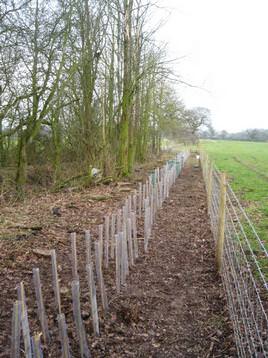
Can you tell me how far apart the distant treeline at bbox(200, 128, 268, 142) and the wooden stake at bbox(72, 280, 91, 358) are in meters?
63.0

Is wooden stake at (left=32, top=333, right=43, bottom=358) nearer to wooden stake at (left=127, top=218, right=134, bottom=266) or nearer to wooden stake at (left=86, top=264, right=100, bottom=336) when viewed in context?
wooden stake at (left=86, top=264, right=100, bottom=336)

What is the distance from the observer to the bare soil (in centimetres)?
279

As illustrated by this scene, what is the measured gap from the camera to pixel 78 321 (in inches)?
94.8

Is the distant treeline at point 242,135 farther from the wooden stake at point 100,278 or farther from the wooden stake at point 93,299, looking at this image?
the wooden stake at point 93,299

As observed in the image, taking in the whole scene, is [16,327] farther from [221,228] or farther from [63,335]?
[221,228]

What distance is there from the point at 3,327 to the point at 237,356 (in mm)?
1936

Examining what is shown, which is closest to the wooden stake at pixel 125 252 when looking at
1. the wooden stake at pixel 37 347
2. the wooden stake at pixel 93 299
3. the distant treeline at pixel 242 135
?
the wooden stake at pixel 93 299

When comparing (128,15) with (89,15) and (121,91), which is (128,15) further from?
(121,91)

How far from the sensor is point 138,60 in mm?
12289

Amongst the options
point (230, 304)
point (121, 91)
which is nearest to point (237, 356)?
point (230, 304)

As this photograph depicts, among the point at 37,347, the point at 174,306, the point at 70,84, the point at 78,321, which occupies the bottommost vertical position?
the point at 174,306

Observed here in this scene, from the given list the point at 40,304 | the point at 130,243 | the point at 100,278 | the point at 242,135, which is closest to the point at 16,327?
the point at 40,304

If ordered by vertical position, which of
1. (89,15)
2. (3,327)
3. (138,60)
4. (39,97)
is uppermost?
(89,15)

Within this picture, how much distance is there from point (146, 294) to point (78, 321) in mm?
1380
